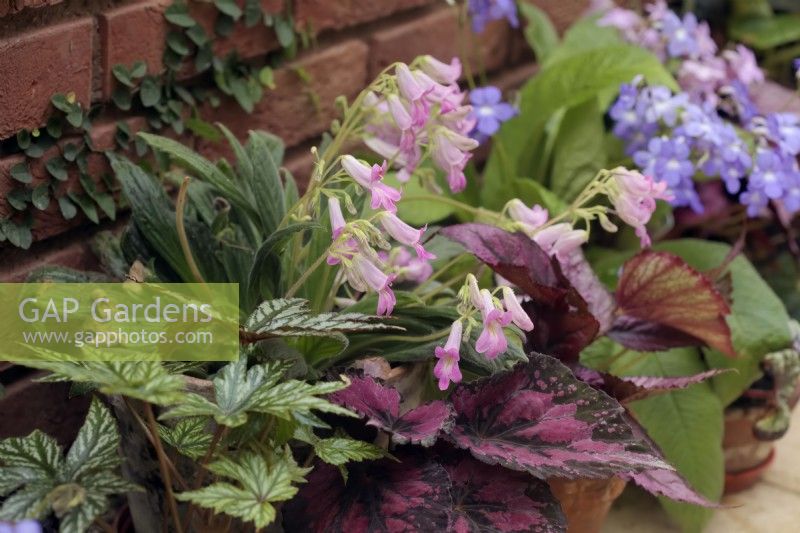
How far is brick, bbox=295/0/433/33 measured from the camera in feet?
4.98

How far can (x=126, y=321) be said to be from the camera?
3.44ft

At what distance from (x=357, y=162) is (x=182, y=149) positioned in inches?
9.6

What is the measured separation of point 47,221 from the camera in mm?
1246

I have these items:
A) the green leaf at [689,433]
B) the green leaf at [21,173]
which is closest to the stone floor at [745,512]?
the green leaf at [689,433]

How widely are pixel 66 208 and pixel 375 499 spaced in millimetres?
555

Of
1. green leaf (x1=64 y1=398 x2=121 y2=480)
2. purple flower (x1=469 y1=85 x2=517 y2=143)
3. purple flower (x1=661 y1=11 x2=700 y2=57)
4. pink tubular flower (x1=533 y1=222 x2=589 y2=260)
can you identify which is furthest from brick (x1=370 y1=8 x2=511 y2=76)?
green leaf (x1=64 y1=398 x2=121 y2=480)

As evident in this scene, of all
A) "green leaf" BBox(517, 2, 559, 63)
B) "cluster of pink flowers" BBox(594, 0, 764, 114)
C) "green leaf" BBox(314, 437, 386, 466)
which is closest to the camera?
"green leaf" BBox(314, 437, 386, 466)

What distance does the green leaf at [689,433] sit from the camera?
4.74 ft

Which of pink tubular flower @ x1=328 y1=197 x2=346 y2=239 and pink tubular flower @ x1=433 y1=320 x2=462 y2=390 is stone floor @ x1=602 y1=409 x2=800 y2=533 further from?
pink tubular flower @ x1=328 y1=197 x2=346 y2=239

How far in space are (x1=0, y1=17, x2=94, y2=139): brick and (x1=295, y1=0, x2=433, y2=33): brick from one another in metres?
0.38

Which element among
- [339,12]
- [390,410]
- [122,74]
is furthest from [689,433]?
[122,74]

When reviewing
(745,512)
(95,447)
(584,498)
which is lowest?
(745,512)

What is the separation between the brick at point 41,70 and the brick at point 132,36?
0.02m

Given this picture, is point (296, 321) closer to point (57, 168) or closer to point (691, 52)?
point (57, 168)
